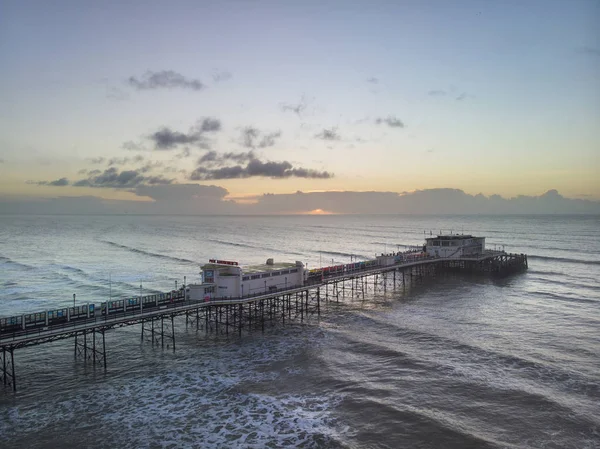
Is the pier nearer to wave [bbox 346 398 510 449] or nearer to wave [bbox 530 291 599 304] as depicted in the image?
wave [bbox 346 398 510 449]

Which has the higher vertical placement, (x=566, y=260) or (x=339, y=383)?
(x=566, y=260)

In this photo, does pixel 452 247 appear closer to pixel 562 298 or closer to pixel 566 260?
pixel 562 298

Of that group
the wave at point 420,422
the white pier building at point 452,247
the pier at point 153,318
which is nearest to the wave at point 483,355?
the wave at point 420,422

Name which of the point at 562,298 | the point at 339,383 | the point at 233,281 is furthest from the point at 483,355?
the point at 562,298

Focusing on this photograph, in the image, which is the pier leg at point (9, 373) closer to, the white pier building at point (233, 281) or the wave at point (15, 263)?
the white pier building at point (233, 281)

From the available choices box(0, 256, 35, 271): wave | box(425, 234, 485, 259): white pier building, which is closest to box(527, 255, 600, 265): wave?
box(425, 234, 485, 259): white pier building

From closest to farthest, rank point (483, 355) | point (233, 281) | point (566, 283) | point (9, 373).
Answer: point (9, 373), point (483, 355), point (233, 281), point (566, 283)

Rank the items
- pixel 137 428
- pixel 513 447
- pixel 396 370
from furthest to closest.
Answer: pixel 396 370 < pixel 137 428 < pixel 513 447

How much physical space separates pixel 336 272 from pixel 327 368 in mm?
32375

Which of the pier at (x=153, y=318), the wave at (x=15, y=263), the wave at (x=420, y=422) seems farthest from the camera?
the wave at (x=15, y=263)

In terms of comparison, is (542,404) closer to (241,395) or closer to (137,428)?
(241,395)

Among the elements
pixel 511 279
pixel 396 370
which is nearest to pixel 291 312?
pixel 396 370

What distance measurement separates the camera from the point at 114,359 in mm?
47375

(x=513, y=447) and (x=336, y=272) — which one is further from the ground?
(x=336, y=272)
